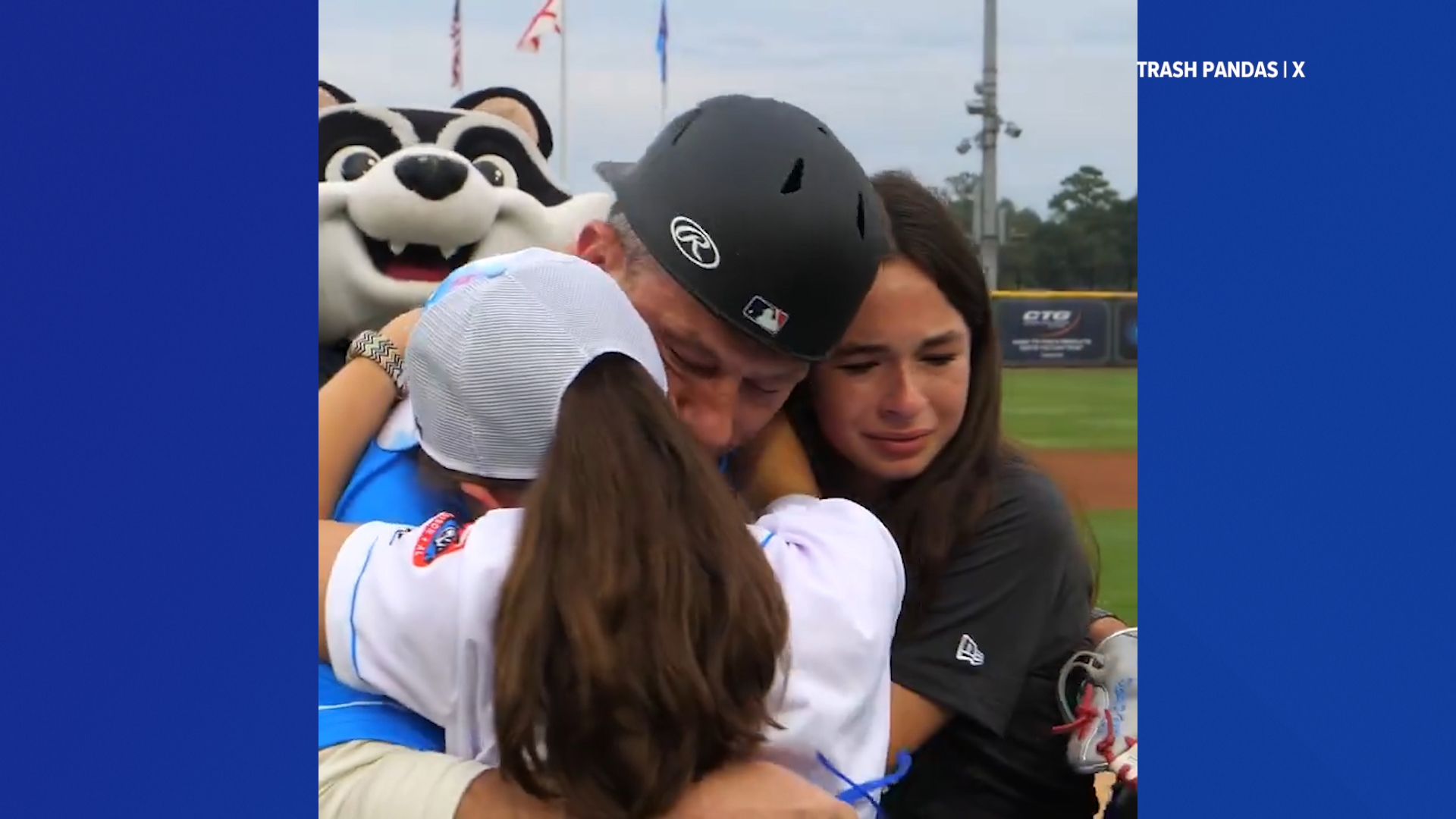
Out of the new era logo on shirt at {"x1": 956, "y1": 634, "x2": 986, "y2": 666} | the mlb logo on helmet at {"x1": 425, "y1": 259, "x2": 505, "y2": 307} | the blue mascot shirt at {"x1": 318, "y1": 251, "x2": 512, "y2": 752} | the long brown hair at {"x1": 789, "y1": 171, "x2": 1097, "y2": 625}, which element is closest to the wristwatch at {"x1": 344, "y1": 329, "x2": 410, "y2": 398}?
the blue mascot shirt at {"x1": 318, "y1": 251, "x2": 512, "y2": 752}

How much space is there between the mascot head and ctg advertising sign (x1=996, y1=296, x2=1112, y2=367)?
13393mm

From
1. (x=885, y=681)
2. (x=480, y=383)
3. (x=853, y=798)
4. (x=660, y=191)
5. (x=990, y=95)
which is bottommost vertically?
(x=853, y=798)

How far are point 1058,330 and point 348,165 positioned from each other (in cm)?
1423

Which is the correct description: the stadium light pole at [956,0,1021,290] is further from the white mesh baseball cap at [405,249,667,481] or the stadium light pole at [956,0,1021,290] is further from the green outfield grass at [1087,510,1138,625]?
the green outfield grass at [1087,510,1138,625]

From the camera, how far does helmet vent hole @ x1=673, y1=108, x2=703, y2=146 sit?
1481mm

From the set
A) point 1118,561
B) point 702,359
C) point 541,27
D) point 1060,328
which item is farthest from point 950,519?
point 1060,328

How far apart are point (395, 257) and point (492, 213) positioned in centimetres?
23

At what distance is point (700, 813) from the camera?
113 cm

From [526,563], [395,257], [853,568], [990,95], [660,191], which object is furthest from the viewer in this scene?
[990,95]

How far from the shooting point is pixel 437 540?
1120mm

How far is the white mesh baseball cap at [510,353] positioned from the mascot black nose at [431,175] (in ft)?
5.07

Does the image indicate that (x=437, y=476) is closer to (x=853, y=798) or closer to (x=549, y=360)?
(x=549, y=360)

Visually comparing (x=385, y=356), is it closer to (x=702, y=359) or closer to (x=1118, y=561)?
(x=702, y=359)

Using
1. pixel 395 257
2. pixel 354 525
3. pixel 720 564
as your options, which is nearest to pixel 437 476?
pixel 354 525
